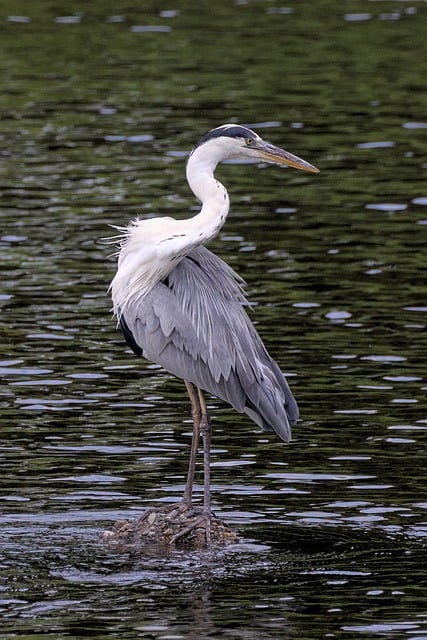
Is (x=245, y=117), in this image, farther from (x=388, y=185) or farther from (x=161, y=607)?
(x=161, y=607)

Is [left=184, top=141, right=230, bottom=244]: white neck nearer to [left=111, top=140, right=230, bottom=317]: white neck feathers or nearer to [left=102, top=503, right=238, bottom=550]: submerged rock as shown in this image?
[left=111, top=140, right=230, bottom=317]: white neck feathers

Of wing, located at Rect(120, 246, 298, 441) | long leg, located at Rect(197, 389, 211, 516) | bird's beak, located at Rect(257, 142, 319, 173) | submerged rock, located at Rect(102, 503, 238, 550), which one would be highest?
bird's beak, located at Rect(257, 142, 319, 173)

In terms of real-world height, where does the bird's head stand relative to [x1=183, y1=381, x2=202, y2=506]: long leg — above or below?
above

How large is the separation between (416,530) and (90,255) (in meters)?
8.21

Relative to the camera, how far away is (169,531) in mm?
9500

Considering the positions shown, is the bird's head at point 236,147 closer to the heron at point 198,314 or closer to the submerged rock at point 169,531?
the heron at point 198,314

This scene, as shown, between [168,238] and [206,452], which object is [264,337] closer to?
[206,452]

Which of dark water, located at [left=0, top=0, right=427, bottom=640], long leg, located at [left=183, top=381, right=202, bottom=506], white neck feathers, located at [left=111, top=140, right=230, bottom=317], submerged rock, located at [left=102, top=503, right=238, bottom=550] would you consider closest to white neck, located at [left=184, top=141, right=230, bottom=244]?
white neck feathers, located at [left=111, top=140, right=230, bottom=317]

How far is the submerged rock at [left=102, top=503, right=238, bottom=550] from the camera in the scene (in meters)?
9.43

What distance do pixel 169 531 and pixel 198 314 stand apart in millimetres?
1350

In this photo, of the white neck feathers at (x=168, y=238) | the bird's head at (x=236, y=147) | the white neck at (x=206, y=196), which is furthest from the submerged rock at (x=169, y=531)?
the bird's head at (x=236, y=147)

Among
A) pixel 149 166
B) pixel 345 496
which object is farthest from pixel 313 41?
pixel 345 496

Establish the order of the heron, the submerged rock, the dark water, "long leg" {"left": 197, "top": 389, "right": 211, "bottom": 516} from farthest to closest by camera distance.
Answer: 1. the heron
2. "long leg" {"left": 197, "top": 389, "right": 211, "bottom": 516}
3. the submerged rock
4. the dark water

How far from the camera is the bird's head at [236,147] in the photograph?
32.4ft
